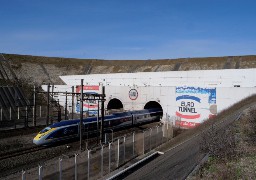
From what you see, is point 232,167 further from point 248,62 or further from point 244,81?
point 248,62

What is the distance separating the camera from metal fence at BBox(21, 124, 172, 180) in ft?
45.2

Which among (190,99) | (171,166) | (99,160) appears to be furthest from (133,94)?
(171,166)

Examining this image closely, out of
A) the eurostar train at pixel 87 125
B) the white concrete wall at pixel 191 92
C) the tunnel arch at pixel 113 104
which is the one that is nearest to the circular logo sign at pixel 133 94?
the white concrete wall at pixel 191 92

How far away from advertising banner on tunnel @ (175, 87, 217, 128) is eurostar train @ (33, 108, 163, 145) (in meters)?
5.47

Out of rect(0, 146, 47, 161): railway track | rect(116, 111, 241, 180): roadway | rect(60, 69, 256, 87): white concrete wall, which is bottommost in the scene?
rect(0, 146, 47, 161): railway track

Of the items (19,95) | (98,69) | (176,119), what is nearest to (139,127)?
(176,119)

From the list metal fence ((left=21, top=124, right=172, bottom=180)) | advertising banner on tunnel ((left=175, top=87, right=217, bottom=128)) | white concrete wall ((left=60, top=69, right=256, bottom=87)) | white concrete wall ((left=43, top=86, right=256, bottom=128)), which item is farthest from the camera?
white concrete wall ((left=60, top=69, right=256, bottom=87))

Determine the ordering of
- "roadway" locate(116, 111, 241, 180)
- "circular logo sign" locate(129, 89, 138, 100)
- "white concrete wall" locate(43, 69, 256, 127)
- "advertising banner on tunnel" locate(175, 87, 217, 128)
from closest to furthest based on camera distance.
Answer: "roadway" locate(116, 111, 241, 180)
"white concrete wall" locate(43, 69, 256, 127)
"advertising banner on tunnel" locate(175, 87, 217, 128)
"circular logo sign" locate(129, 89, 138, 100)

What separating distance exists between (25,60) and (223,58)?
50.5 metres

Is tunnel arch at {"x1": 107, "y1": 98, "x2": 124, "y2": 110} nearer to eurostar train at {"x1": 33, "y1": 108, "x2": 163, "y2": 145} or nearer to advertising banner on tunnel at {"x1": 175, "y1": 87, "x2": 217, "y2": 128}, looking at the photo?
eurostar train at {"x1": 33, "y1": 108, "x2": 163, "y2": 145}

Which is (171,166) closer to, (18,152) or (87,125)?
(18,152)

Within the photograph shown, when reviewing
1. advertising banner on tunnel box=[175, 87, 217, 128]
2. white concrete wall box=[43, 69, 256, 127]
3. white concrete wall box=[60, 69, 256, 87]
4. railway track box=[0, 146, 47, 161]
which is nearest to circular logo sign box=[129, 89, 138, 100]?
white concrete wall box=[43, 69, 256, 127]

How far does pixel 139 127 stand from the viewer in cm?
4153

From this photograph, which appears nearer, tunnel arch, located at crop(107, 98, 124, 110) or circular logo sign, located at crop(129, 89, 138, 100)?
circular logo sign, located at crop(129, 89, 138, 100)
